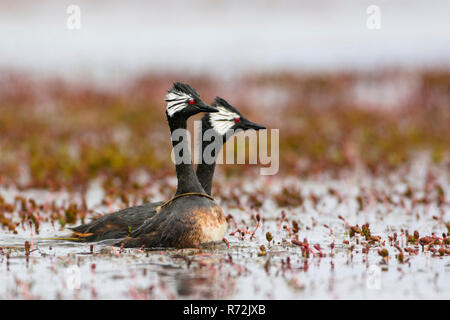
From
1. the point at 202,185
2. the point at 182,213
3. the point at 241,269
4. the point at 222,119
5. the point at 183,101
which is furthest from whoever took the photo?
the point at 202,185

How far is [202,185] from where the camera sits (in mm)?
9664

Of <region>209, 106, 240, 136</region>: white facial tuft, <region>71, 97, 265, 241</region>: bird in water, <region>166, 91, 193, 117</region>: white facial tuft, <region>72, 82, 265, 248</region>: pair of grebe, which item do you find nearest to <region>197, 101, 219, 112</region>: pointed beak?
<region>72, 82, 265, 248</region>: pair of grebe

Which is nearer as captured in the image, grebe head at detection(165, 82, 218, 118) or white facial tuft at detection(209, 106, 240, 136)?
grebe head at detection(165, 82, 218, 118)

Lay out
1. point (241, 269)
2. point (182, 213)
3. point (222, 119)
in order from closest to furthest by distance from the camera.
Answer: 1. point (241, 269)
2. point (182, 213)
3. point (222, 119)

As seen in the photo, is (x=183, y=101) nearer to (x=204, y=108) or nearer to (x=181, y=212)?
(x=204, y=108)

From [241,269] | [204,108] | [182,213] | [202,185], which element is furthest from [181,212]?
[241,269]

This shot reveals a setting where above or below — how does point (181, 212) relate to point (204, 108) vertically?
below

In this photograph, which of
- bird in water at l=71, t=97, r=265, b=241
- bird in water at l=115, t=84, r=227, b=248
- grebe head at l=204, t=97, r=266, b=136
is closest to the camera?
bird in water at l=115, t=84, r=227, b=248

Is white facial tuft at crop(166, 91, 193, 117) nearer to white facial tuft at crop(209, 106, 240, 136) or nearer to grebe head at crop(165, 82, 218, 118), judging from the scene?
grebe head at crop(165, 82, 218, 118)

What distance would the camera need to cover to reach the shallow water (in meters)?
6.75

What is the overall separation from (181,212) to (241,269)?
132cm

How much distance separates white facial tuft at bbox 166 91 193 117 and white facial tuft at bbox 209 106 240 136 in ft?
2.28

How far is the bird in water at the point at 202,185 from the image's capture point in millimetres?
9195

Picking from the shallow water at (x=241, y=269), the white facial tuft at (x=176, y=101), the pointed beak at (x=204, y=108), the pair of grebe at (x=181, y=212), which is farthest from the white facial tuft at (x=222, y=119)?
the shallow water at (x=241, y=269)
